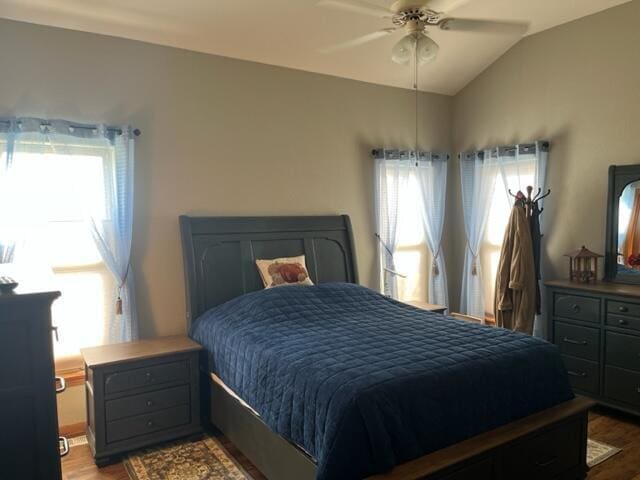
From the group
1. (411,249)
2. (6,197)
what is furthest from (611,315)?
(6,197)

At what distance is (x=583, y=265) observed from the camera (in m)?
3.80

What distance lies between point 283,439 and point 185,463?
87 cm

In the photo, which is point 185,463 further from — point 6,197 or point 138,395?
point 6,197

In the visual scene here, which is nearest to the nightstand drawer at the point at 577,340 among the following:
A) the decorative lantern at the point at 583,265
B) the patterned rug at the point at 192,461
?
the decorative lantern at the point at 583,265

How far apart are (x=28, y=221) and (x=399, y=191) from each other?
9.78ft

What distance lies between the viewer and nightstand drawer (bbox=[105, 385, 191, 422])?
9.36ft

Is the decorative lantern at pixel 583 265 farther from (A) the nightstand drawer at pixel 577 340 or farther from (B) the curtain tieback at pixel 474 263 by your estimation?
(B) the curtain tieback at pixel 474 263

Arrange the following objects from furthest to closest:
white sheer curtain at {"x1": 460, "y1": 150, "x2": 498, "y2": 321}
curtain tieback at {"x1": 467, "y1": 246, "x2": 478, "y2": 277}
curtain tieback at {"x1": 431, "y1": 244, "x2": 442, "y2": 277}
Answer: curtain tieback at {"x1": 431, "y1": 244, "x2": 442, "y2": 277}, curtain tieback at {"x1": 467, "y1": 246, "x2": 478, "y2": 277}, white sheer curtain at {"x1": 460, "y1": 150, "x2": 498, "y2": 321}

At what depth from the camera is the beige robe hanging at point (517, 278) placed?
3930mm

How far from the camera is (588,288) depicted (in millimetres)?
3521

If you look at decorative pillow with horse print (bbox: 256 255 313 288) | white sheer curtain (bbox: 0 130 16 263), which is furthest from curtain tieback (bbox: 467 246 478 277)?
white sheer curtain (bbox: 0 130 16 263)

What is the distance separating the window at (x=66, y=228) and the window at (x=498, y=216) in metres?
3.25

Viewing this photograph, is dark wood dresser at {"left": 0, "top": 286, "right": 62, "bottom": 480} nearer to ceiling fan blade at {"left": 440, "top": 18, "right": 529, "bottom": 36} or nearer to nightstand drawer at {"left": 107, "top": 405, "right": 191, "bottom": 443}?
nightstand drawer at {"left": 107, "top": 405, "right": 191, "bottom": 443}

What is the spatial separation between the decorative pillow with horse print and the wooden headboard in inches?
2.6
